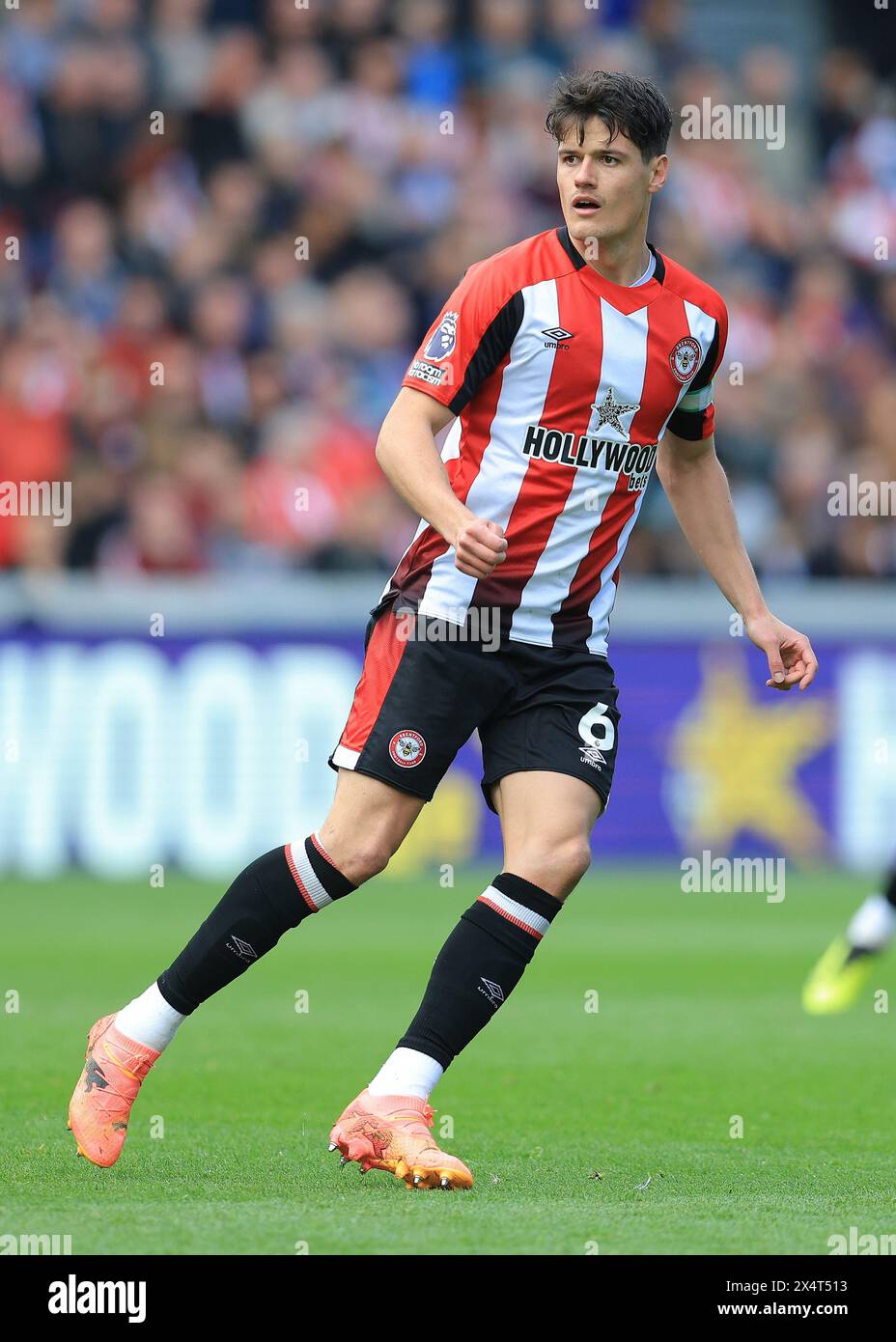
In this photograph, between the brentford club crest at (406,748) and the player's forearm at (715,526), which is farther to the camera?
the player's forearm at (715,526)

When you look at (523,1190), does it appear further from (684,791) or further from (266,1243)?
(684,791)

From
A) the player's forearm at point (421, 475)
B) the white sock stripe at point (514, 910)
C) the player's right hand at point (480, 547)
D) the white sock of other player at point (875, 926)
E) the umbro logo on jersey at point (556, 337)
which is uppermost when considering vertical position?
the umbro logo on jersey at point (556, 337)

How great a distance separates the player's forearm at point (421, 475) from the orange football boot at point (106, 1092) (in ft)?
4.71

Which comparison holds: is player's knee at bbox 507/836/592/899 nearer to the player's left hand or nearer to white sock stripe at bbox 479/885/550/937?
white sock stripe at bbox 479/885/550/937

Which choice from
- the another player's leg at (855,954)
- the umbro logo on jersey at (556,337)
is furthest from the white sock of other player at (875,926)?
the umbro logo on jersey at (556,337)

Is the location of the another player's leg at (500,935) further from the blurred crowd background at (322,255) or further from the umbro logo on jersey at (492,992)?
the blurred crowd background at (322,255)

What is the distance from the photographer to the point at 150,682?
1221 centimetres

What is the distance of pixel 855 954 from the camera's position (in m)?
7.41

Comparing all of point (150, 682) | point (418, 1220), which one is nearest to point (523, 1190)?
point (418, 1220)

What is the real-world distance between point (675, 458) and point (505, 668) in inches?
32.5

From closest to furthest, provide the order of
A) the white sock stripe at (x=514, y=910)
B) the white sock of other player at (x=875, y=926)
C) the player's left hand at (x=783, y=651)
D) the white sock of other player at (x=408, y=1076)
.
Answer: the white sock of other player at (x=408, y=1076)
the white sock stripe at (x=514, y=910)
the player's left hand at (x=783, y=651)
the white sock of other player at (x=875, y=926)


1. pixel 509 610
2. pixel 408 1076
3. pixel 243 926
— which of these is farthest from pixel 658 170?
pixel 408 1076

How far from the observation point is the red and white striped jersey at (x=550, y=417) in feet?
16.7

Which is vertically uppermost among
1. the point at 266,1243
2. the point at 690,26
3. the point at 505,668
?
the point at 690,26
